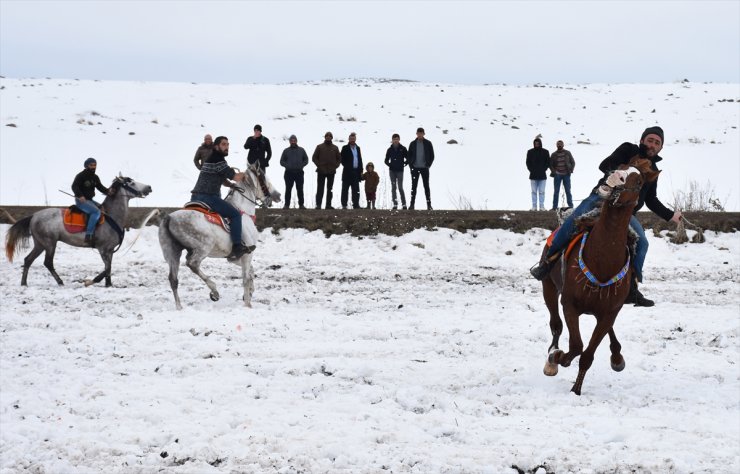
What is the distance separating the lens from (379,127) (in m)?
40.5

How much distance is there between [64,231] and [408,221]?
7.90 metres

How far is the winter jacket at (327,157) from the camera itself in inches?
778

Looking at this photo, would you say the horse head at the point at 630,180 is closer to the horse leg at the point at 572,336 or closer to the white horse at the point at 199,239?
the horse leg at the point at 572,336

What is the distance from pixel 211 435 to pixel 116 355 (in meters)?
2.72

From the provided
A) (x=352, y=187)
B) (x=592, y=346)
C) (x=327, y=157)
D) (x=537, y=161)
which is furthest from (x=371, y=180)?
(x=592, y=346)

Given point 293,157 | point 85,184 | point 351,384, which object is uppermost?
point 293,157

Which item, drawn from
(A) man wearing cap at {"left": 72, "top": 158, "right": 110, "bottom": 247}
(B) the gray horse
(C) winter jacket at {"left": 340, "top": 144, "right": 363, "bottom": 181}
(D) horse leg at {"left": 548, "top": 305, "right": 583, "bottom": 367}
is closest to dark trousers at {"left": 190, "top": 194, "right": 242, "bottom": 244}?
(B) the gray horse

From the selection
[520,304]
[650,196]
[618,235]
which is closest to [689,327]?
[520,304]

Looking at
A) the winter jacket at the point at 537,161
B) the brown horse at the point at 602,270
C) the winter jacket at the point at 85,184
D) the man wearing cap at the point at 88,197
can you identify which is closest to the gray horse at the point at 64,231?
the man wearing cap at the point at 88,197

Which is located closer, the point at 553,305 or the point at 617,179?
the point at 617,179

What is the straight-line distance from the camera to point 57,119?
1521 inches

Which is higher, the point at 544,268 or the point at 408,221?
the point at 544,268

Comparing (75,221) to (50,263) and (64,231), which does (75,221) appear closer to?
(64,231)

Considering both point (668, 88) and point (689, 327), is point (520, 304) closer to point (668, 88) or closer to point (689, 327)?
point (689, 327)
